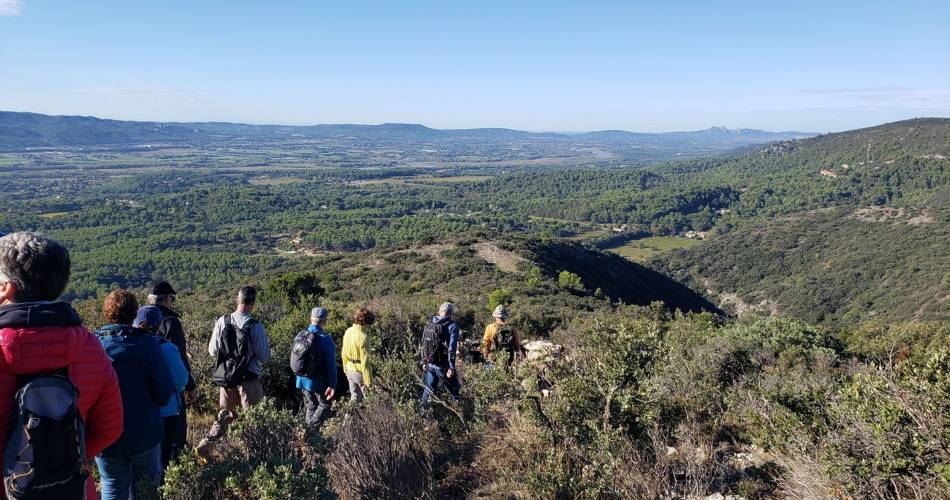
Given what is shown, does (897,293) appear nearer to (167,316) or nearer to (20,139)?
(167,316)

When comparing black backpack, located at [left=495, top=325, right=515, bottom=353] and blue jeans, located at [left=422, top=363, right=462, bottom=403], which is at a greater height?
black backpack, located at [left=495, top=325, right=515, bottom=353]

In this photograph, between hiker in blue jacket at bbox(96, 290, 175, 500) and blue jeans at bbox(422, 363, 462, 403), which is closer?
hiker in blue jacket at bbox(96, 290, 175, 500)

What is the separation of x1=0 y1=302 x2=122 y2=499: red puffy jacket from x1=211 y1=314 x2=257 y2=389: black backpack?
2.06 m

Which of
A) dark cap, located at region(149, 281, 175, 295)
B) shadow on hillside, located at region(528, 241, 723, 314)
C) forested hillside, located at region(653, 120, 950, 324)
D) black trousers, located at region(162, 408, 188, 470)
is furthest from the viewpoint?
forested hillside, located at region(653, 120, 950, 324)

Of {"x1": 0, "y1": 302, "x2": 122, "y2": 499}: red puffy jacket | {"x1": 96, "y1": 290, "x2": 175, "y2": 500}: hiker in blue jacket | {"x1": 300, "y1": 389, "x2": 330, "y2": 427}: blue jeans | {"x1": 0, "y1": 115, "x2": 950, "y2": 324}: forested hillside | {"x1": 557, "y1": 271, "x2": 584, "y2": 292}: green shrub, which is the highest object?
{"x1": 0, "y1": 302, "x2": 122, "y2": 499}: red puffy jacket

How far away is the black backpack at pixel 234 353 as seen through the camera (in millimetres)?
3998

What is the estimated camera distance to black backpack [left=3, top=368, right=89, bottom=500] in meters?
1.59

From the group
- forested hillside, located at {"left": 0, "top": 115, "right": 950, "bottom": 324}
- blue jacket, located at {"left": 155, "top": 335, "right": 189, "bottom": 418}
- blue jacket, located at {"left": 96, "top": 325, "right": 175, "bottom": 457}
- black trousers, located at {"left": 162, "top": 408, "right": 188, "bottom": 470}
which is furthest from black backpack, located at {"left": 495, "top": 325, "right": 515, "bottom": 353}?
forested hillside, located at {"left": 0, "top": 115, "right": 950, "bottom": 324}

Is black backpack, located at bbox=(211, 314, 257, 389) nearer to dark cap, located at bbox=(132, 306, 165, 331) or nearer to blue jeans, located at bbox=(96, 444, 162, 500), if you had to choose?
dark cap, located at bbox=(132, 306, 165, 331)

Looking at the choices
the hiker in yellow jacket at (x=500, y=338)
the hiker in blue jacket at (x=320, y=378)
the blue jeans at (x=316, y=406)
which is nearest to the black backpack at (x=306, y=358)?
the hiker in blue jacket at (x=320, y=378)

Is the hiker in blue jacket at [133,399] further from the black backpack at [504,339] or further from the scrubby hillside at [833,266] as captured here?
the scrubby hillside at [833,266]

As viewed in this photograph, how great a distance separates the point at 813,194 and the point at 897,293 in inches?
2347

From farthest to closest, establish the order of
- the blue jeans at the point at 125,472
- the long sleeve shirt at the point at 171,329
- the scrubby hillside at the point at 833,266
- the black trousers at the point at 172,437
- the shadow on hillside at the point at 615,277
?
the scrubby hillside at the point at 833,266
the shadow on hillside at the point at 615,277
the long sleeve shirt at the point at 171,329
the black trousers at the point at 172,437
the blue jeans at the point at 125,472

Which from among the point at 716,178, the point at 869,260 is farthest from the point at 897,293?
the point at 716,178
